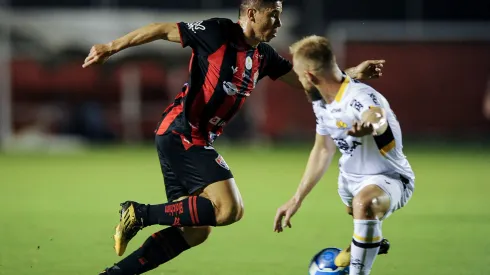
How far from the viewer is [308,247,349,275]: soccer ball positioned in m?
6.46

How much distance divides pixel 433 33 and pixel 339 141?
24345 mm

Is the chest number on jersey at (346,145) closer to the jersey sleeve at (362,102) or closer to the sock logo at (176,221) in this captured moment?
the jersey sleeve at (362,102)

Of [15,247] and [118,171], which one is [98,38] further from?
[15,247]

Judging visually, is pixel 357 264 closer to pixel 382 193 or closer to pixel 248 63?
pixel 382 193

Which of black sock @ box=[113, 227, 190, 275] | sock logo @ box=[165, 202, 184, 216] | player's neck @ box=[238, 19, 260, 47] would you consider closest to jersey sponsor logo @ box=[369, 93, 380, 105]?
player's neck @ box=[238, 19, 260, 47]

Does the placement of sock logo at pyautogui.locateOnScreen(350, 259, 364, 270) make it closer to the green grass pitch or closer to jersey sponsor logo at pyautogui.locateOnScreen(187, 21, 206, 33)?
the green grass pitch

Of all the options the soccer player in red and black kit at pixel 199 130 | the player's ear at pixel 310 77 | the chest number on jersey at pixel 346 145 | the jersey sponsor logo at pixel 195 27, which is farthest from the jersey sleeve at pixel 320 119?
the jersey sponsor logo at pixel 195 27

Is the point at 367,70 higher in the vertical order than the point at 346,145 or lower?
higher

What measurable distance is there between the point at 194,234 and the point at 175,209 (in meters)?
0.37

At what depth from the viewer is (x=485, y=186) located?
1445 centimetres

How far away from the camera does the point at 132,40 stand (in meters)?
6.13

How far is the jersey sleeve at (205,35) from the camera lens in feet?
21.0

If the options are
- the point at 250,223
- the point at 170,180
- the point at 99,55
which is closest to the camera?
the point at 99,55

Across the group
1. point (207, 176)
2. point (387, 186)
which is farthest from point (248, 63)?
point (387, 186)
